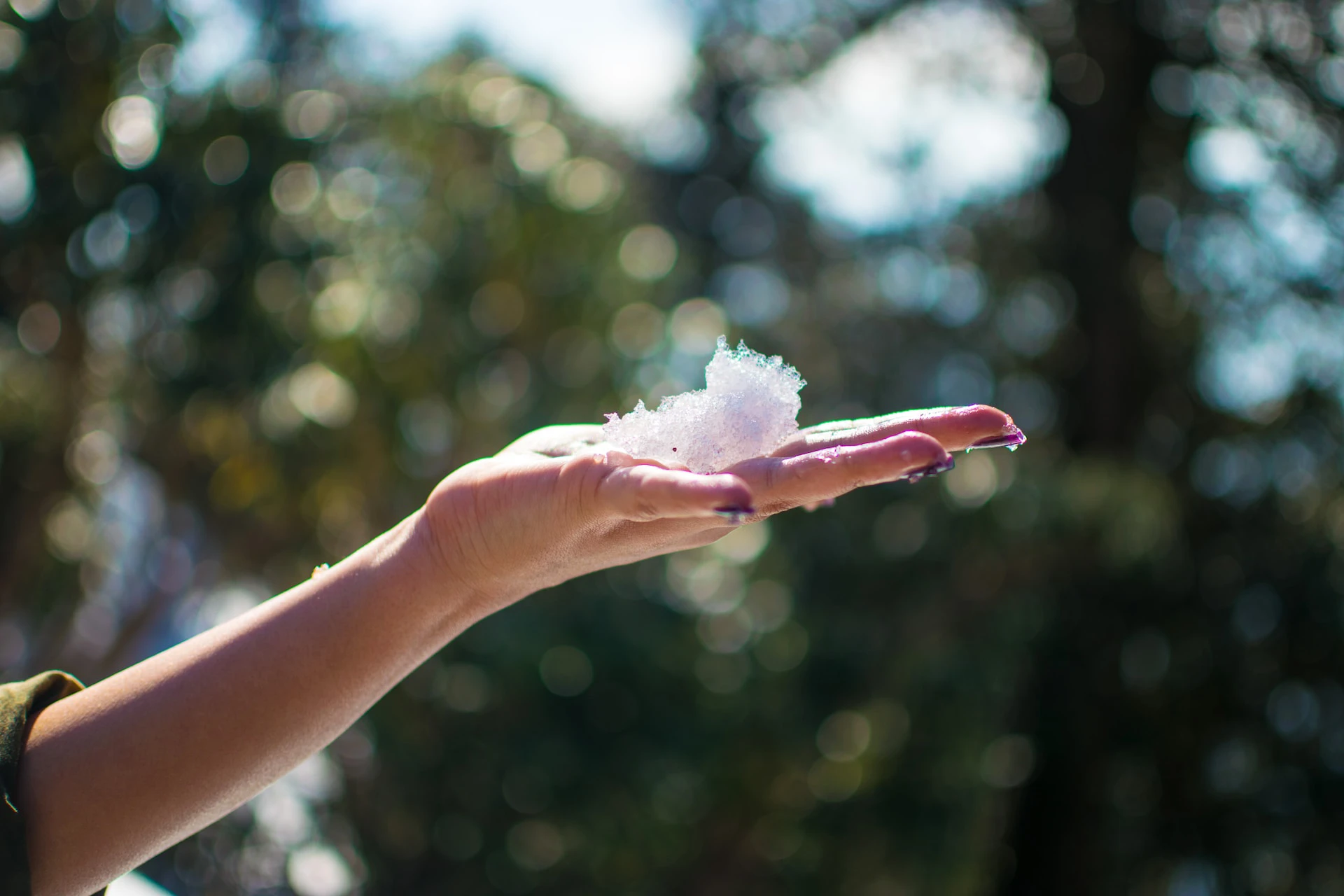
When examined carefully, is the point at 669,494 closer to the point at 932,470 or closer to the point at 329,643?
the point at 932,470

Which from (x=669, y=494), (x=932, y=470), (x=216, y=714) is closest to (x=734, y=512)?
(x=669, y=494)

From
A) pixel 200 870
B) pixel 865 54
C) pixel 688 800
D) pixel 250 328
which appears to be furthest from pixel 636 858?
pixel 865 54

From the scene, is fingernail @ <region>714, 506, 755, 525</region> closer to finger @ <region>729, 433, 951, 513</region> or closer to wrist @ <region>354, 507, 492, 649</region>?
finger @ <region>729, 433, 951, 513</region>

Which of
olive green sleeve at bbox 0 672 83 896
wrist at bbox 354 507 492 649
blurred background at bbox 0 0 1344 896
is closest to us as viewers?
olive green sleeve at bbox 0 672 83 896

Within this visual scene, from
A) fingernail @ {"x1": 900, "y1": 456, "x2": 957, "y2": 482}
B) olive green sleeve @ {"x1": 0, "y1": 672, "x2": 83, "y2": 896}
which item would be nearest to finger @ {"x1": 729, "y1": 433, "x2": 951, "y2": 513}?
fingernail @ {"x1": 900, "y1": 456, "x2": 957, "y2": 482}

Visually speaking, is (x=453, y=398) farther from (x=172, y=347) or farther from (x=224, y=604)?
(x=224, y=604)

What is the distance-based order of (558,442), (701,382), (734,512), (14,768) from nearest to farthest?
1. (734,512)
2. (14,768)
3. (558,442)
4. (701,382)

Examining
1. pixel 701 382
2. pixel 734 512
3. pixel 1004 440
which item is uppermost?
pixel 734 512
